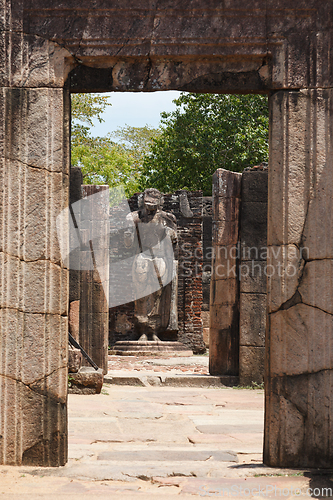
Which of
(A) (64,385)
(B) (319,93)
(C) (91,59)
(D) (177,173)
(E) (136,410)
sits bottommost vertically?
(E) (136,410)

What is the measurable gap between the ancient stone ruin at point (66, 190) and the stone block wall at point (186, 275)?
34.7 ft

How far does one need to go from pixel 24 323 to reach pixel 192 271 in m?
11.0

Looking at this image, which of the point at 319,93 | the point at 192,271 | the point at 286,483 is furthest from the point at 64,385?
the point at 192,271

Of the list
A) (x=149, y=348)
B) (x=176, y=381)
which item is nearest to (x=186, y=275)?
(x=149, y=348)

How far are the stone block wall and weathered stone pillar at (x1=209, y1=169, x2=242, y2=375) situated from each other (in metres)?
5.72

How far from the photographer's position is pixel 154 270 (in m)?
13.5

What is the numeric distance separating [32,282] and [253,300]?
471cm

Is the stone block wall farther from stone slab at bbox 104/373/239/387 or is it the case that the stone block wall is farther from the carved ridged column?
the carved ridged column

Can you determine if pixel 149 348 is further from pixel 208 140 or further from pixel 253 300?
pixel 208 140

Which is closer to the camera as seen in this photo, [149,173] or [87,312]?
[87,312]

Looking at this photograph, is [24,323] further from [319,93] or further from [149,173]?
[149,173]

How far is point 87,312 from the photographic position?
8891 millimetres

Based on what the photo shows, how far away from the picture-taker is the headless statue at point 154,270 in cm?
1333

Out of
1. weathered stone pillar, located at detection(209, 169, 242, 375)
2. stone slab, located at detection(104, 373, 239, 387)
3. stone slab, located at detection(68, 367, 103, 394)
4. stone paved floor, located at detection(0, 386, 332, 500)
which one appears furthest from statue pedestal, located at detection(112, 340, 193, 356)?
stone paved floor, located at detection(0, 386, 332, 500)
